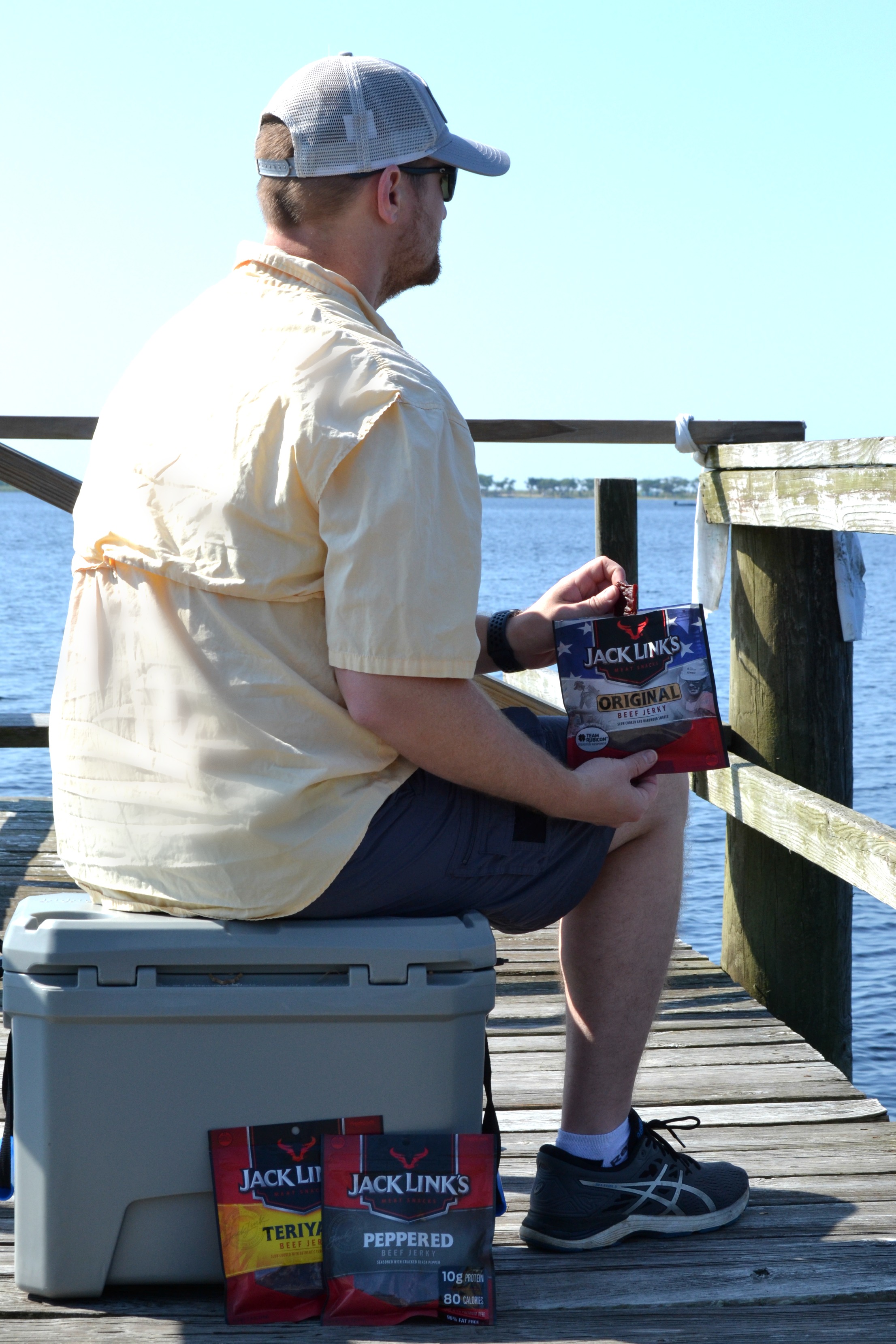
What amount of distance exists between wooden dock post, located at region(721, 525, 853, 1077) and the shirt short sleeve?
1.51 meters

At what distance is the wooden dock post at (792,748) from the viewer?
2.94 m

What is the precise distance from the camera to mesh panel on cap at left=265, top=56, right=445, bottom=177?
172 centimetres

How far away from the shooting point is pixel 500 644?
2102 mm

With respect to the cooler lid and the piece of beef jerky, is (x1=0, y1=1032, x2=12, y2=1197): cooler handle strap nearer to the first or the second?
the cooler lid

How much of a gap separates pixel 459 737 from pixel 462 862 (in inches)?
7.7

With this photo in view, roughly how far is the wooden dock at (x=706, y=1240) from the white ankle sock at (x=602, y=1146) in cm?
11

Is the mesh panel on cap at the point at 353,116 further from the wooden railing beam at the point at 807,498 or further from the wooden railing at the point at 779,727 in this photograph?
the wooden railing at the point at 779,727

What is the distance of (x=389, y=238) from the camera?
5.84 ft

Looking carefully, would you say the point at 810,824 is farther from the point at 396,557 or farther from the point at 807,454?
the point at 396,557

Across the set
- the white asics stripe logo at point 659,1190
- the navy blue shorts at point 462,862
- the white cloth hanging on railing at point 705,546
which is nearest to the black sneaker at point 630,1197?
the white asics stripe logo at point 659,1190

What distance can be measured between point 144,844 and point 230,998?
207mm

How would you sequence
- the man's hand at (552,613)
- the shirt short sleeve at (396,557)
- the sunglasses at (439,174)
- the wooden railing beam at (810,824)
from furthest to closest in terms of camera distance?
the wooden railing beam at (810,824)
the man's hand at (552,613)
the sunglasses at (439,174)
the shirt short sleeve at (396,557)

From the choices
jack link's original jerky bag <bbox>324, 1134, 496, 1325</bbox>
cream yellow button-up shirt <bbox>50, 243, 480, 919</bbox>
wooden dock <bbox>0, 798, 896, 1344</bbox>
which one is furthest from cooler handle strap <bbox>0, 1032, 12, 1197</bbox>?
jack link's original jerky bag <bbox>324, 1134, 496, 1325</bbox>

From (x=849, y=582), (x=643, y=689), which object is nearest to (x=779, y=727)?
(x=849, y=582)
